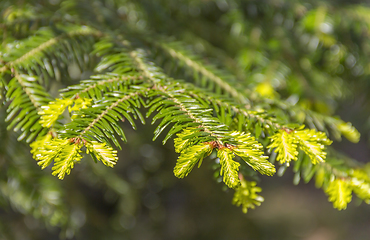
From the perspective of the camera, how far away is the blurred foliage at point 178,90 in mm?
505

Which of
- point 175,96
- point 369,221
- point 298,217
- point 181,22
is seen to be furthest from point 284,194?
point 175,96

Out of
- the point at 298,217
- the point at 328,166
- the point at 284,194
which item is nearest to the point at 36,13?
the point at 328,166

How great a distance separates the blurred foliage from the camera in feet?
1.66

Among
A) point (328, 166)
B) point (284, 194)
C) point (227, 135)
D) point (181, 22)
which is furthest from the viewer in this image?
point (284, 194)

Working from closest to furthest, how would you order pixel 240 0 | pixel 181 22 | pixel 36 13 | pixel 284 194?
pixel 36 13
pixel 240 0
pixel 181 22
pixel 284 194

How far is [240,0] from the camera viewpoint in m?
1.05

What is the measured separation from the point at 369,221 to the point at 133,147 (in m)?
3.92

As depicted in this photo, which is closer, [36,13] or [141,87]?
[141,87]

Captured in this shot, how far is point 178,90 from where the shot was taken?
21.5 inches

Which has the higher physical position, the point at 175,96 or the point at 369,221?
the point at 175,96

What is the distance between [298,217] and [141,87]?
145 inches

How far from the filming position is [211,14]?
1.30m

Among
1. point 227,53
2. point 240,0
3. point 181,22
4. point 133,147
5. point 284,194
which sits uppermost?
point 240,0

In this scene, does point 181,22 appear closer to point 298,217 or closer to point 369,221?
point 298,217
